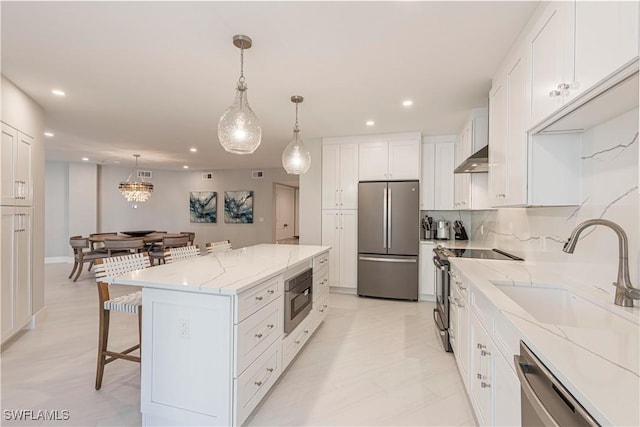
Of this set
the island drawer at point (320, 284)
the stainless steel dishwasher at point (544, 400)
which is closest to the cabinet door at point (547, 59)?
the stainless steel dishwasher at point (544, 400)

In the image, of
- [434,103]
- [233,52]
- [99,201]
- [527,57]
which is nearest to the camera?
[527,57]

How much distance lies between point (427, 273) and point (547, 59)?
3377mm

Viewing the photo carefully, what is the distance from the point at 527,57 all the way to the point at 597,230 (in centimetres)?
112

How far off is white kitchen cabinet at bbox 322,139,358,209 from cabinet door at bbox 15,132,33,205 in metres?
3.63

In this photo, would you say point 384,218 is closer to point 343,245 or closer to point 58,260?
point 343,245

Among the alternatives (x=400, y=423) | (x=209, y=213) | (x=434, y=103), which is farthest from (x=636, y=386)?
(x=209, y=213)

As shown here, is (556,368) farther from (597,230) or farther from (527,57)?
(527,57)

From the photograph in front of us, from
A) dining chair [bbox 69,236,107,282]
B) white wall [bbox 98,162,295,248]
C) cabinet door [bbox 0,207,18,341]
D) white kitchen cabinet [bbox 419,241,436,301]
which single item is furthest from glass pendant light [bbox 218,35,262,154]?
white wall [bbox 98,162,295,248]

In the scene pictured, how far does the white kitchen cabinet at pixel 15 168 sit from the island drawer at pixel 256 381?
114 inches

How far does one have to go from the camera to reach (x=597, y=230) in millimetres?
1554

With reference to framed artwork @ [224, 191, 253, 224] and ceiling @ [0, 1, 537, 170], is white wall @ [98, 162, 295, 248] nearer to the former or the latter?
framed artwork @ [224, 191, 253, 224]

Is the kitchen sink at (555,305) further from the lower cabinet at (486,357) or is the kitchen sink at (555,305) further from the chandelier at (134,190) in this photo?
the chandelier at (134,190)

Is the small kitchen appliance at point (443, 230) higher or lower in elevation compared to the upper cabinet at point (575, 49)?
lower

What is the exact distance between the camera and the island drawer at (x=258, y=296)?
5.47ft
